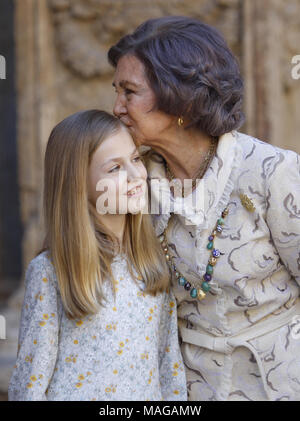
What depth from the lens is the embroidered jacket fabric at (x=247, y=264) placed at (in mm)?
2100

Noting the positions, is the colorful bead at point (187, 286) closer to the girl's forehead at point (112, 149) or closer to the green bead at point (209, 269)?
the green bead at point (209, 269)

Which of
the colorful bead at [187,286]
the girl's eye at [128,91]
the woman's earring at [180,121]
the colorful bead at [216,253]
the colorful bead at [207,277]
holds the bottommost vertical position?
the colorful bead at [187,286]

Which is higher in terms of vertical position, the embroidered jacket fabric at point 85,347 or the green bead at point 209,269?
the green bead at point 209,269

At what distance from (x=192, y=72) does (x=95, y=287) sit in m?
0.78

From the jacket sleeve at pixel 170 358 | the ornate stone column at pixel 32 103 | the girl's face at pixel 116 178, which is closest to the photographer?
the girl's face at pixel 116 178

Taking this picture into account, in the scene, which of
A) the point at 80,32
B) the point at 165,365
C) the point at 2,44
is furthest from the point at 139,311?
the point at 2,44

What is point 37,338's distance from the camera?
6.42ft

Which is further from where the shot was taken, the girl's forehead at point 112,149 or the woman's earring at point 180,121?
the woman's earring at point 180,121

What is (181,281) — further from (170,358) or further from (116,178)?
(116,178)

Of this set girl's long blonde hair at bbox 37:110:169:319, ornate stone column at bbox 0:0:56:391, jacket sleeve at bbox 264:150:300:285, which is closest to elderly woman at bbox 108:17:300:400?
jacket sleeve at bbox 264:150:300:285

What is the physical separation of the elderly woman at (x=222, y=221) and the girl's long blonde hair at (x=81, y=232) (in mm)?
126

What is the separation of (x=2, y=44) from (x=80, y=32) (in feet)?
3.25

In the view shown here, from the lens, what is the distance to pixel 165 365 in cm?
223

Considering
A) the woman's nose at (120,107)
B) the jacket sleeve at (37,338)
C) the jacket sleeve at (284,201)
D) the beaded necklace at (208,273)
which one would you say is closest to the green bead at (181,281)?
the beaded necklace at (208,273)
